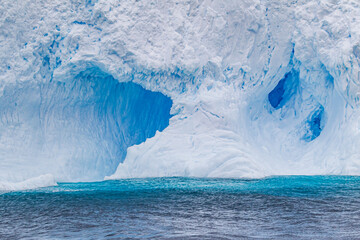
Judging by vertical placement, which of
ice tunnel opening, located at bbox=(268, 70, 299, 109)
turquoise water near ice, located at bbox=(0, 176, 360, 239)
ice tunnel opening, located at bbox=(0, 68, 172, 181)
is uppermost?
ice tunnel opening, located at bbox=(268, 70, 299, 109)

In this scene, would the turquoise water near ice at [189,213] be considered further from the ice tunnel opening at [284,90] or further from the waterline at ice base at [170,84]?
the ice tunnel opening at [284,90]

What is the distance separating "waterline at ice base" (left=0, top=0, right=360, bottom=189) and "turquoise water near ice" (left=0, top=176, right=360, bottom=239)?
4.24 meters

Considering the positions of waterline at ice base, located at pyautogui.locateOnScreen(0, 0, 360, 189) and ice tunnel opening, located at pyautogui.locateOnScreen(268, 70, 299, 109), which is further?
ice tunnel opening, located at pyautogui.locateOnScreen(268, 70, 299, 109)

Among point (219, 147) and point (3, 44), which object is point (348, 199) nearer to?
point (219, 147)

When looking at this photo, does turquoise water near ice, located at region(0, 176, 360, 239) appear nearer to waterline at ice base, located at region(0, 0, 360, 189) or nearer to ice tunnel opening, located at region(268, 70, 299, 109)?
waterline at ice base, located at region(0, 0, 360, 189)

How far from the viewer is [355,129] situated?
1384 centimetres

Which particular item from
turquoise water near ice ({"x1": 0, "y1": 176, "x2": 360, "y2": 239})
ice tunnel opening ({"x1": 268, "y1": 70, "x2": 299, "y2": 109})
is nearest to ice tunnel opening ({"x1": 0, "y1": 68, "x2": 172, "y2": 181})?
ice tunnel opening ({"x1": 268, "y1": 70, "x2": 299, "y2": 109})

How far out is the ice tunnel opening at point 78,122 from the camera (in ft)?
49.5

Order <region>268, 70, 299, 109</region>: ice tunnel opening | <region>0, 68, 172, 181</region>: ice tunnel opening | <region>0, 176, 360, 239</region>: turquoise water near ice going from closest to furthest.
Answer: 1. <region>0, 176, 360, 239</region>: turquoise water near ice
2. <region>0, 68, 172, 181</region>: ice tunnel opening
3. <region>268, 70, 299, 109</region>: ice tunnel opening

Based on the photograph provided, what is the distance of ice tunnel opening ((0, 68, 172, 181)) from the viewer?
15078mm

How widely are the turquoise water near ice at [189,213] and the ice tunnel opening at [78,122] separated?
5251 mm

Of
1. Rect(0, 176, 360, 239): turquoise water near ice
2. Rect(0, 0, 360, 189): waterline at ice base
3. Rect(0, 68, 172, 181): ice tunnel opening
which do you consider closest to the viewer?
Rect(0, 176, 360, 239): turquoise water near ice

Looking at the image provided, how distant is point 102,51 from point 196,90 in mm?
3487

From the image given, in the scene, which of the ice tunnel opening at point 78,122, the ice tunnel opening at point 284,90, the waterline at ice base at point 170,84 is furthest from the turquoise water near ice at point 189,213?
the ice tunnel opening at point 284,90
